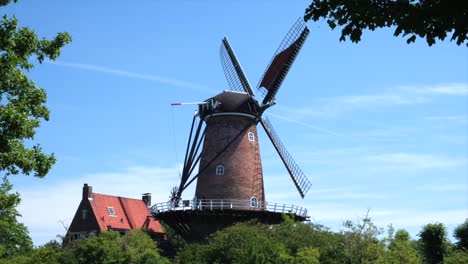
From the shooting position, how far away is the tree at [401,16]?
25.0ft

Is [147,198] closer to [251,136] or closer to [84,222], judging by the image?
[84,222]

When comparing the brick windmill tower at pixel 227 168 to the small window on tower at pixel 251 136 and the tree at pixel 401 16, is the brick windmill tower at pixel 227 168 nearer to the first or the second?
the small window on tower at pixel 251 136

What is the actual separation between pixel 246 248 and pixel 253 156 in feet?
37.7

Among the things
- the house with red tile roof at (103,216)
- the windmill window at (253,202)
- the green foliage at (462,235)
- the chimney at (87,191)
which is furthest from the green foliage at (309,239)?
the chimney at (87,191)

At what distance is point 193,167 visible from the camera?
44.9 m

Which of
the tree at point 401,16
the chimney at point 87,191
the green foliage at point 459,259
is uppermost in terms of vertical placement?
the chimney at point 87,191

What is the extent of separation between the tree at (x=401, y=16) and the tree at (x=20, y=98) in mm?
9326

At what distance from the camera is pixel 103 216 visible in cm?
5394

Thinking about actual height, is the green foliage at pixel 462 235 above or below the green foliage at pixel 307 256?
above

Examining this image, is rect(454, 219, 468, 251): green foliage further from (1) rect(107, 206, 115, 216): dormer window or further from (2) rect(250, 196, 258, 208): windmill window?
(1) rect(107, 206, 115, 216): dormer window

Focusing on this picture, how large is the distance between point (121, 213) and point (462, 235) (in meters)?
28.6

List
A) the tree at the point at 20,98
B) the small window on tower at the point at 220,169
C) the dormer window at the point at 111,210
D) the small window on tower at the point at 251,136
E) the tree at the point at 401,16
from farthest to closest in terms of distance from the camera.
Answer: the dormer window at the point at 111,210, the small window on tower at the point at 251,136, the small window on tower at the point at 220,169, the tree at the point at 20,98, the tree at the point at 401,16

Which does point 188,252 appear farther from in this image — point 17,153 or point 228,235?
point 17,153

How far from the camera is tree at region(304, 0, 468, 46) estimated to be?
762cm
